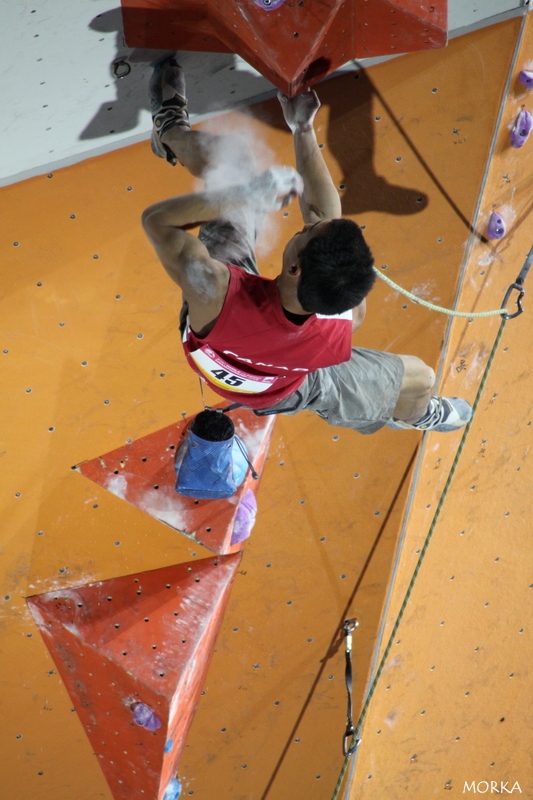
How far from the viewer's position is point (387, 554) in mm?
2646

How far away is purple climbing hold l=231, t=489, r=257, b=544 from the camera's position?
241 cm

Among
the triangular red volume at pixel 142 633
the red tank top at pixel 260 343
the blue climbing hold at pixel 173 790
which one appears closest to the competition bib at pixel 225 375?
the red tank top at pixel 260 343

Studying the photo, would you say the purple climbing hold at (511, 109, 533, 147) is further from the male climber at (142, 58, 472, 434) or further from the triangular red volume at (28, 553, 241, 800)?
the triangular red volume at (28, 553, 241, 800)

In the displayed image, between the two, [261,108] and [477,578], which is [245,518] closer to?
[477,578]

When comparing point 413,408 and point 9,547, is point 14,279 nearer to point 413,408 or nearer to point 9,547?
point 9,547

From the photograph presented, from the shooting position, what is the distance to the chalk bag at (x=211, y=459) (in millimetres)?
2184

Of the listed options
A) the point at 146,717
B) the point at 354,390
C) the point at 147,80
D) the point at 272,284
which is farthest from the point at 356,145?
the point at 146,717

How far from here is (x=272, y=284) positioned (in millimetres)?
1522

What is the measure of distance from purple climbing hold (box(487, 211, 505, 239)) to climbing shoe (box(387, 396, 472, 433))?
0.51 m

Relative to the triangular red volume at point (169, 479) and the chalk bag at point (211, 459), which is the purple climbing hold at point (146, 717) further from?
the chalk bag at point (211, 459)

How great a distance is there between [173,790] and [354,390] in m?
1.67

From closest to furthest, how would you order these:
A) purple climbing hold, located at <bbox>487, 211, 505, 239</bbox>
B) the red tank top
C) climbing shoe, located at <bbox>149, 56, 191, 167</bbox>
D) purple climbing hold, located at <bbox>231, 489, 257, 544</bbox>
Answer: the red tank top
climbing shoe, located at <bbox>149, 56, 191, 167</bbox>
purple climbing hold, located at <bbox>487, 211, 505, 239</bbox>
purple climbing hold, located at <bbox>231, 489, 257, 544</bbox>

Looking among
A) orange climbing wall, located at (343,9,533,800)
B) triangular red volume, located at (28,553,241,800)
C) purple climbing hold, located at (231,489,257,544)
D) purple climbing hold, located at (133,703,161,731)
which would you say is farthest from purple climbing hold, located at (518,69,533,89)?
purple climbing hold, located at (133,703,161,731)

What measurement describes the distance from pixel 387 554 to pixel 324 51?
160 centimetres
